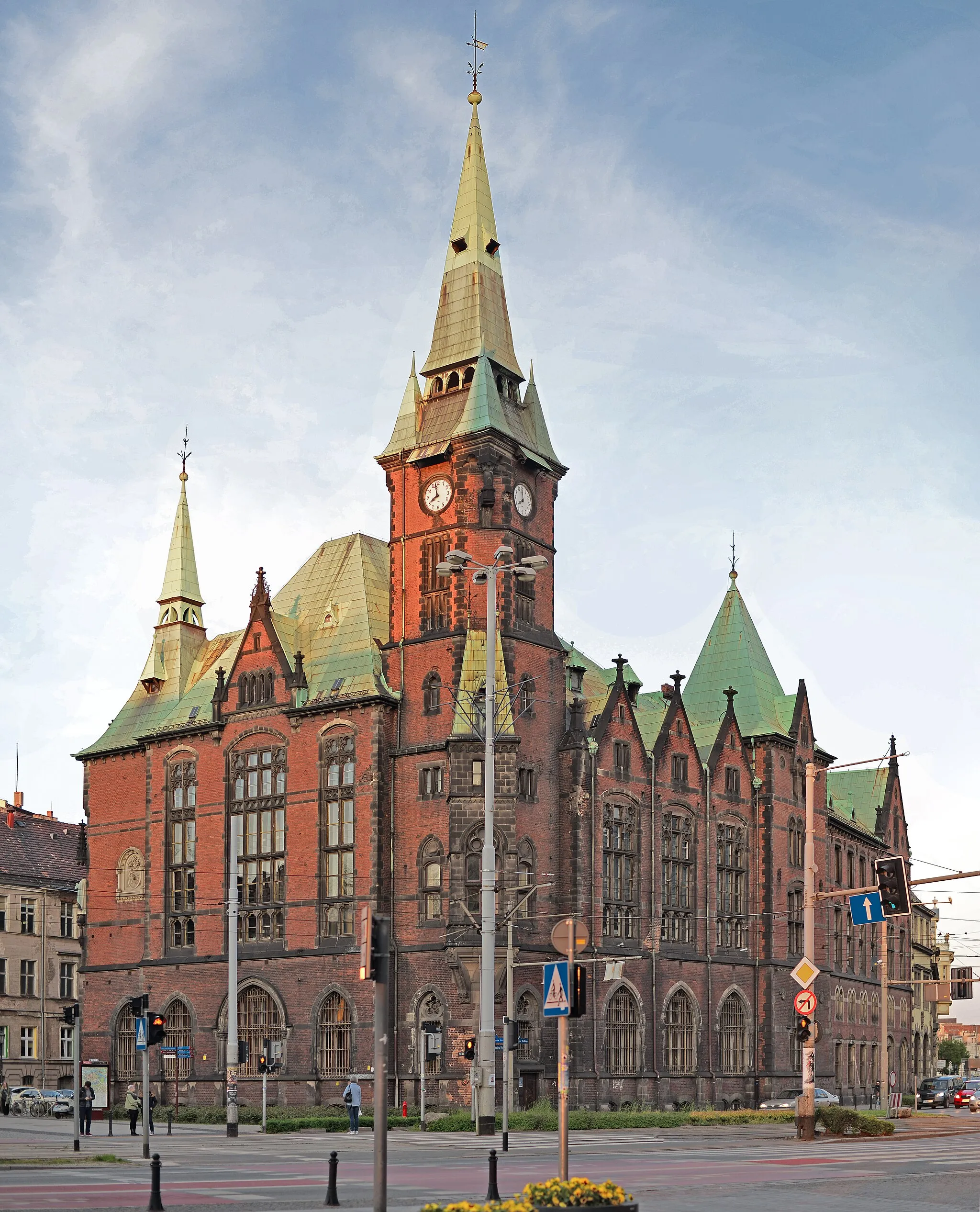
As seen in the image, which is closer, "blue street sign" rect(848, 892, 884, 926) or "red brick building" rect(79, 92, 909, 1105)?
"blue street sign" rect(848, 892, 884, 926)

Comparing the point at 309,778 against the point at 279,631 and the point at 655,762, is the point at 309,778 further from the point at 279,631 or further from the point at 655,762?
the point at 655,762

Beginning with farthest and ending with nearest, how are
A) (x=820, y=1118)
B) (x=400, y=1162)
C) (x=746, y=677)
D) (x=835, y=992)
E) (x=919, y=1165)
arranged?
(x=835, y=992) → (x=746, y=677) → (x=820, y=1118) → (x=400, y=1162) → (x=919, y=1165)

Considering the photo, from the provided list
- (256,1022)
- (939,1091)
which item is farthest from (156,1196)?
(939,1091)

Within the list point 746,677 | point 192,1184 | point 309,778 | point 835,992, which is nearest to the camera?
point 192,1184

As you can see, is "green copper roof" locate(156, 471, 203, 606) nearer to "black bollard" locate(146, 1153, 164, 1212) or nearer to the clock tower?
the clock tower

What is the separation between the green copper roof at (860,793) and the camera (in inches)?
3880

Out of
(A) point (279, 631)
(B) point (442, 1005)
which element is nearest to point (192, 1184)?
(B) point (442, 1005)

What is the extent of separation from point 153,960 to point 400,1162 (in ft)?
128

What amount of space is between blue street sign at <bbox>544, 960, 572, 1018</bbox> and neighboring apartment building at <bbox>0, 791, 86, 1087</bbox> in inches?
2714

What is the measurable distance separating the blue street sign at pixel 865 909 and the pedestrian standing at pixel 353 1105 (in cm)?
1551

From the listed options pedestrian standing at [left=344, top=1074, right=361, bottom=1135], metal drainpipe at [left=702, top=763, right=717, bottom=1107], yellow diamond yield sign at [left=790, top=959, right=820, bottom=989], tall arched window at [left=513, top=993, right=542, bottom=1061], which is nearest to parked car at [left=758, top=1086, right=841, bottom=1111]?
metal drainpipe at [left=702, top=763, right=717, bottom=1107]

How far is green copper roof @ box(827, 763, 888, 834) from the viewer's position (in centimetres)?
9856

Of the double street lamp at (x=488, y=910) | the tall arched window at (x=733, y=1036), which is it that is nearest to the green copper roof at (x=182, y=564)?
the tall arched window at (x=733, y=1036)

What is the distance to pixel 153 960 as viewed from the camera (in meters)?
68.2
